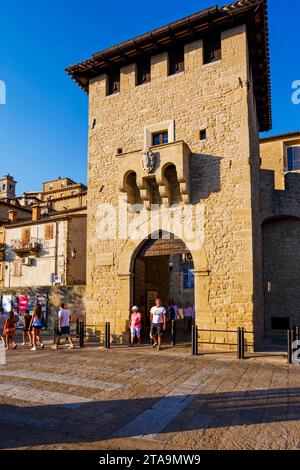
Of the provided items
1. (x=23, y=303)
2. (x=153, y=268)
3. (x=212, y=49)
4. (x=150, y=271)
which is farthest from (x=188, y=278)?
(x=212, y=49)

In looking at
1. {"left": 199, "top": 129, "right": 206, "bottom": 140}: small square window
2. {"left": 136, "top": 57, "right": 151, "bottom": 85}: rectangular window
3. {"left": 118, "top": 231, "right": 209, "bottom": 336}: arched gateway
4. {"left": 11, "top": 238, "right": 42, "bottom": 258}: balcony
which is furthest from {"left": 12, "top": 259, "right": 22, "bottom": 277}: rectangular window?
{"left": 199, "top": 129, "right": 206, "bottom": 140}: small square window

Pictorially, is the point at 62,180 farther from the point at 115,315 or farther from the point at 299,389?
the point at 299,389

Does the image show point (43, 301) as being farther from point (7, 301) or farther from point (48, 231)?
point (48, 231)

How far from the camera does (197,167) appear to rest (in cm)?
1242

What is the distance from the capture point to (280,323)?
1602cm

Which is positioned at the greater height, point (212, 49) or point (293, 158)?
point (212, 49)

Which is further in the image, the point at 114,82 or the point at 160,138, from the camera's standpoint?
the point at 114,82

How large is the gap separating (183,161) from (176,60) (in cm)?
452

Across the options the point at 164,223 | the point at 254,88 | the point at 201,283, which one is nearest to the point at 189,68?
the point at 254,88

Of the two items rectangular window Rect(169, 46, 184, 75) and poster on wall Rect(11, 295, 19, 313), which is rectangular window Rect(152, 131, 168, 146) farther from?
poster on wall Rect(11, 295, 19, 313)

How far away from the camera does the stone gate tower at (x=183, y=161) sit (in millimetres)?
11547

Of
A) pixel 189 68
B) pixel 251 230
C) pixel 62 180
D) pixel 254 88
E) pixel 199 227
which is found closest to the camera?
pixel 251 230

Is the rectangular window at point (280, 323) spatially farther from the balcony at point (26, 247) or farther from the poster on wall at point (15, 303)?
the balcony at point (26, 247)

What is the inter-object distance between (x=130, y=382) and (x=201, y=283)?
5242 mm
